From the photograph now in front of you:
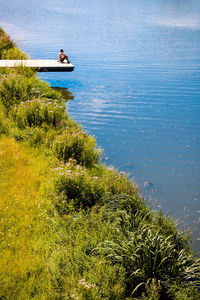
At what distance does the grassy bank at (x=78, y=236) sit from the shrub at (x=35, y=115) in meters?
0.98

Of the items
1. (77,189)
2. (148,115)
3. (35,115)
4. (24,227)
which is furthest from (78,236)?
(148,115)

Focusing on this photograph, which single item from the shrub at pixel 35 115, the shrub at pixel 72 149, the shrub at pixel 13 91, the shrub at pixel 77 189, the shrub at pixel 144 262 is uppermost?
A: the shrub at pixel 13 91

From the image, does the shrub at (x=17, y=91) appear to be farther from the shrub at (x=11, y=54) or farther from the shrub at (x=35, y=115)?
the shrub at (x=11, y=54)

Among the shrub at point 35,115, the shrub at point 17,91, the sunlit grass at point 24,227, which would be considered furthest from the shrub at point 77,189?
the shrub at point 17,91

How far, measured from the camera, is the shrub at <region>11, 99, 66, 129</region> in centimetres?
845

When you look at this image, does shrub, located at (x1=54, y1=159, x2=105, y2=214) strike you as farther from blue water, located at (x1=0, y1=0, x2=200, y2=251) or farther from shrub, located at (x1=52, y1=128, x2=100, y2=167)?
blue water, located at (x1=0, y1=0, x2=200, y2=251)

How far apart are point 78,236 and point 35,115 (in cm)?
500

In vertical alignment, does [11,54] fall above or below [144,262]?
above

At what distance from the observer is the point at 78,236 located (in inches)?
175

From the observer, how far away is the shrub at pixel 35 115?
8.45m

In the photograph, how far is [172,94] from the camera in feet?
51.6

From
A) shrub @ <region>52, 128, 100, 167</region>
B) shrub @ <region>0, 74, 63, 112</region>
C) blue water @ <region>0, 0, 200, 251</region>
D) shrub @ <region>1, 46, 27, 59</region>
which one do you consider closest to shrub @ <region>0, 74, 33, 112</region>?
shrub @ <region>0, 74, 63, 112</region>

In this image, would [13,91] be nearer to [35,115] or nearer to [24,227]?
[35,115]

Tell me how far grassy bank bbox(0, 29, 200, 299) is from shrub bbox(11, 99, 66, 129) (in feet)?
3.21
